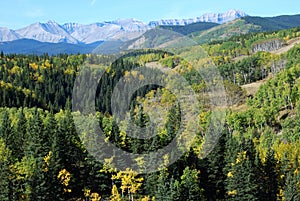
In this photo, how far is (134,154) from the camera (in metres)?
71.2

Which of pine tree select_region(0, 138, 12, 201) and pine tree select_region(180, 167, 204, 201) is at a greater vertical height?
pine tree select_region(0, 138, 12, 201)

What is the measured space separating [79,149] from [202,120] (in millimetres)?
77362

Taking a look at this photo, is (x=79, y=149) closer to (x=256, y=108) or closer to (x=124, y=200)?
(x=124, y=200)

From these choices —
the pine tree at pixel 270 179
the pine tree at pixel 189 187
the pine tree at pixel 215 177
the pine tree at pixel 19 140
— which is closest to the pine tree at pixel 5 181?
the pine tree at pixel 19 140

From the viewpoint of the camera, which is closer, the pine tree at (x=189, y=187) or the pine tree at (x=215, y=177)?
the pine tree at (x=189, y=187)

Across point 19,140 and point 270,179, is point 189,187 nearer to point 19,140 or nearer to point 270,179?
point 270,179

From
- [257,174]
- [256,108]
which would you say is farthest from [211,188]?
[256,108]

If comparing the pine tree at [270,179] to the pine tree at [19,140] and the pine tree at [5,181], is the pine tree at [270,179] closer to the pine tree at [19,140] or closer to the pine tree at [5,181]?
the pine tree at [5,181]

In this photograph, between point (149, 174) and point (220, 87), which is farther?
point (220, 87)

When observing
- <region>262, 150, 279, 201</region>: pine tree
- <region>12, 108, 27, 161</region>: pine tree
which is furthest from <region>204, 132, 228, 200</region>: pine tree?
<region>12, 108, 27, 161</region>: pine tree

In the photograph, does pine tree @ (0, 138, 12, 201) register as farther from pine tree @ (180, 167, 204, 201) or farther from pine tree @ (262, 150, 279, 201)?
pine tree @ (262, 150, 279, 201)

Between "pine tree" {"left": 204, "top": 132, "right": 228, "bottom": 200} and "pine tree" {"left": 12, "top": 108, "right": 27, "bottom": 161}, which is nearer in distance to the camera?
"pine tree" {"left": 12, "top": 108, "right": 27, "bottom": 161}

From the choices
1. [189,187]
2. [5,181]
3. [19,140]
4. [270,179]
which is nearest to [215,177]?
[270,179]

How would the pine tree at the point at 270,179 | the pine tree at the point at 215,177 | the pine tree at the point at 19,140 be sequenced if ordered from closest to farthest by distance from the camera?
the pine tree at the point at 19,140 → the pine tree at the point at 215,177 → the pine tree at the point at 270,179
